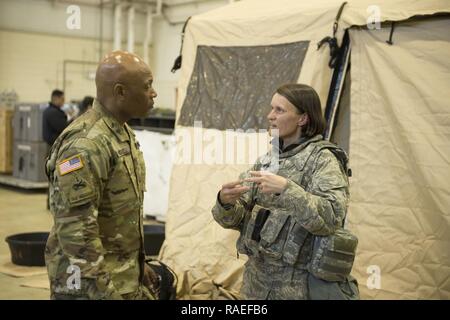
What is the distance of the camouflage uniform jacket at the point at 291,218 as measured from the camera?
204 centimetres

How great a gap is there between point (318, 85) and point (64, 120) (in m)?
4.98

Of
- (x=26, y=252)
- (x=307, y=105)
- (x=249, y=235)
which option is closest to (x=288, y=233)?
(x=249, y=235)

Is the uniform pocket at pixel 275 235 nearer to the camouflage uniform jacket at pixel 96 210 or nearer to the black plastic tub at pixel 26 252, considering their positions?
the camouflage uniform jacket at pixel 96 210

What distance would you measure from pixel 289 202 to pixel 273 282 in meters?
0.41

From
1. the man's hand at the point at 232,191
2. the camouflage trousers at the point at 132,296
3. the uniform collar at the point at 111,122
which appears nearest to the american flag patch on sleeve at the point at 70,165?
the uniform collar at the point at 111,122

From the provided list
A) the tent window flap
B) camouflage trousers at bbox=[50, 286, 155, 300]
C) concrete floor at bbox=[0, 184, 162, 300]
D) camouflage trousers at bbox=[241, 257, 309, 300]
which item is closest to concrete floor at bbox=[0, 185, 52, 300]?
concrete floor at bbox=[0, 184, 162, 300]

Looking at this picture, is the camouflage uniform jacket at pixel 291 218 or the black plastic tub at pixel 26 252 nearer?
the camouflage uniform jacket at pixel 291 218

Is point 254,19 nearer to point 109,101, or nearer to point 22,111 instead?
point 109,101

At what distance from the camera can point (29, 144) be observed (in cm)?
945

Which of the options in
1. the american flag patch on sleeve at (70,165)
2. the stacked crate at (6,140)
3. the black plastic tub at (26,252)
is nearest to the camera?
the american flag patch on sleeve at (70,165)

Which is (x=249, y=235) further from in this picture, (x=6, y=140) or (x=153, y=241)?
(x=6, y=140)

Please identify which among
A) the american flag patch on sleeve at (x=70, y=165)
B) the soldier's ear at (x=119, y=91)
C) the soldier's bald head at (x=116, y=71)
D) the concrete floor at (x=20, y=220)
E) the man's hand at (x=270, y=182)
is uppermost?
the soldier's bald head at (x=116, y=71)

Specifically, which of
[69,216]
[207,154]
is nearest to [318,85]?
[207,154]

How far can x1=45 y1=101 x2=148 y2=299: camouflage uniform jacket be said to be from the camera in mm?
1835
